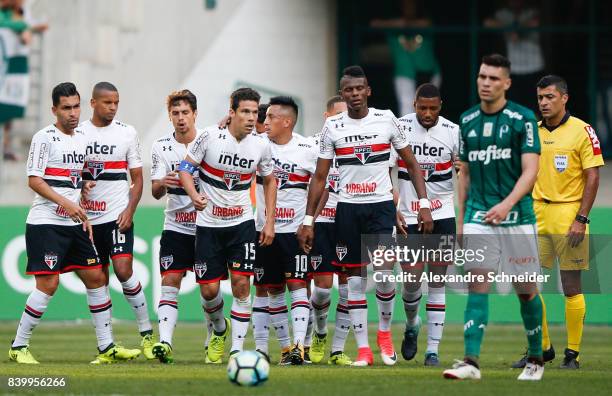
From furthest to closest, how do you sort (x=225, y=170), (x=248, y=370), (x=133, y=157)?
1. (x=133, y=157)
2. (x=225, y=170)
3. (x=248, y=370)

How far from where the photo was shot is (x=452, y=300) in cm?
1962

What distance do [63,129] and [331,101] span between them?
294 centimetres

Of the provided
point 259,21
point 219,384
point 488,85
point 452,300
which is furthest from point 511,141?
A: point 259,21

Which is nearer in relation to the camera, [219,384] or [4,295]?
[219,384]

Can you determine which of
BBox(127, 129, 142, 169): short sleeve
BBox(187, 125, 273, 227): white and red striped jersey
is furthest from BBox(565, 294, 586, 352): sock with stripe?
BBox(127, 129, 142, 169): short sleeve

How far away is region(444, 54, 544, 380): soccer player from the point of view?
431 inches

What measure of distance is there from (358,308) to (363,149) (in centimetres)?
152

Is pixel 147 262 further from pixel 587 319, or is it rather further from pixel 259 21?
pixel 259 21

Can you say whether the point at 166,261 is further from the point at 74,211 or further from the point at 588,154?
the point at 588,154

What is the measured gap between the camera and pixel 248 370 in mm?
10398

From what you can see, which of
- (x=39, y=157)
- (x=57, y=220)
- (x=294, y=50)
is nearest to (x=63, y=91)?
(x=39, y=157)

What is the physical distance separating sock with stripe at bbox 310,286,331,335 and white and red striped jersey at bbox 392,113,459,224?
3.71 feet

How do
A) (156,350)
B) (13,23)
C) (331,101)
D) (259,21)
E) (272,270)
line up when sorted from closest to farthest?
1. (156,350)
2. (272,270)
3. (331,101)
4. (13,23)
5. (259,21)

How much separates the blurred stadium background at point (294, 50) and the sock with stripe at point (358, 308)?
424 inches
